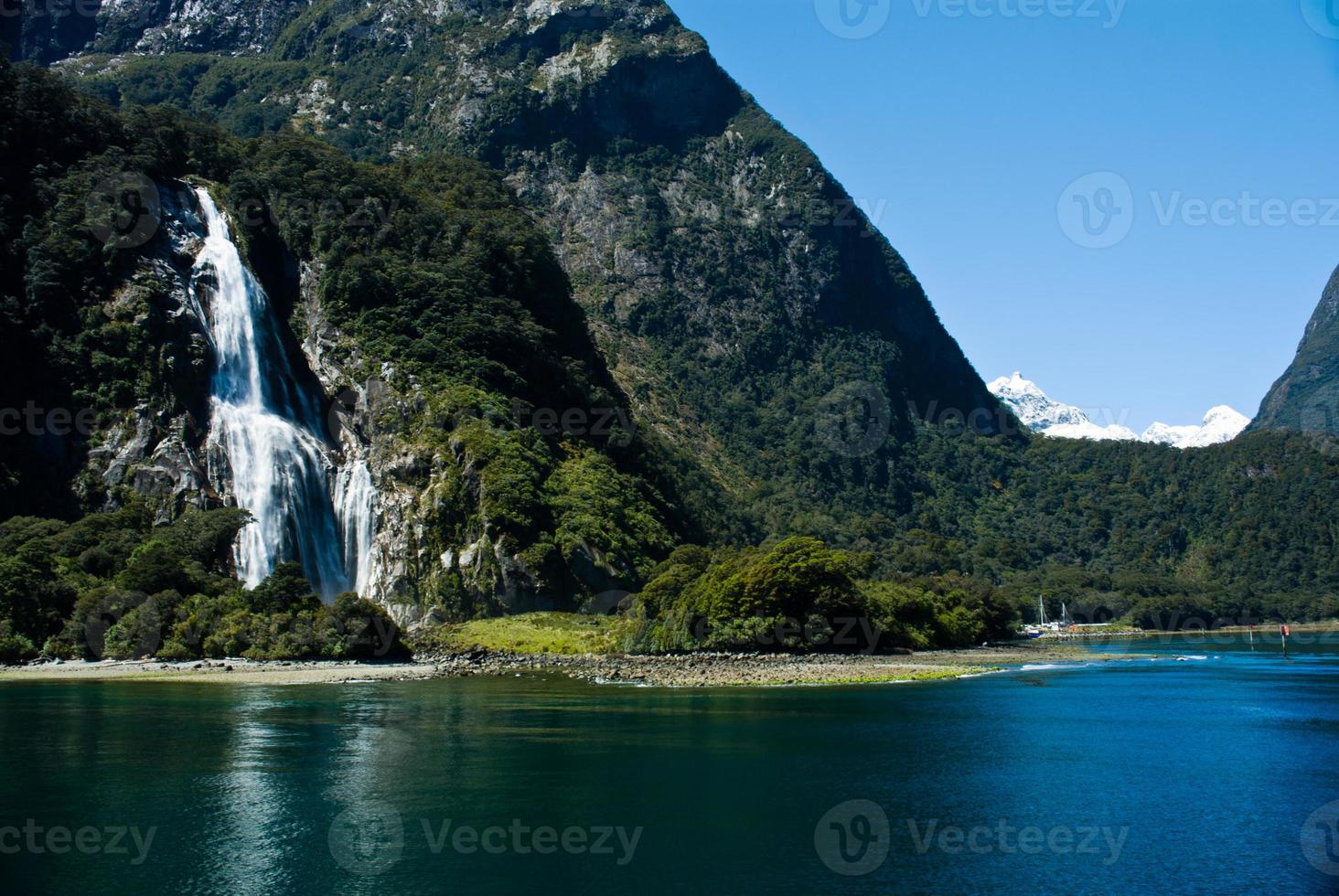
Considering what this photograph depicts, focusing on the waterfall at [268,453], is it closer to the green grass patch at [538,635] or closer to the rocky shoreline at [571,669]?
the green grass patch at [538,635]

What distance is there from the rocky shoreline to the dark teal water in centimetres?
929

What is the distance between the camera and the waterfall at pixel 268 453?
102625mm

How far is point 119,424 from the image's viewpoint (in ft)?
338

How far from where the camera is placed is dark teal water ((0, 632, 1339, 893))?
89.0 feet

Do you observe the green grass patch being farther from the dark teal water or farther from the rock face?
the dark teal water

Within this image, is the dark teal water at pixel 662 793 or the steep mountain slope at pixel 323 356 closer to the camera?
the dark teal water at pixel 662 793

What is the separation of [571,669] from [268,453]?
4444 centimetres

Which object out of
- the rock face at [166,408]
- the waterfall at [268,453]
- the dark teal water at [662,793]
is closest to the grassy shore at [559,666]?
the dark teal water at [662,793]

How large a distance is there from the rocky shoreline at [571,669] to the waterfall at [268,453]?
2579 cm

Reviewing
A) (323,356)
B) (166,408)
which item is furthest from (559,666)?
(323,356)

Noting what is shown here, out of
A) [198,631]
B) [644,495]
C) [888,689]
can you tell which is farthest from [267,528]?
[888,689]

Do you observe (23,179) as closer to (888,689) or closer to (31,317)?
(31,317)

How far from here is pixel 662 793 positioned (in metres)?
34.9

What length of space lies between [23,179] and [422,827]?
11207 cm
